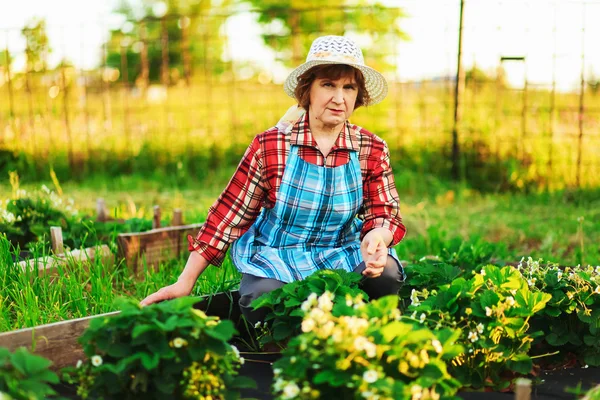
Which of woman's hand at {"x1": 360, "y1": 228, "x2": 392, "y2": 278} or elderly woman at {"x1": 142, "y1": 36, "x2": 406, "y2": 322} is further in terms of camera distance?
elderly woman at {"x1": 142, "y1": 36, "x2": 406, "y2": 322}

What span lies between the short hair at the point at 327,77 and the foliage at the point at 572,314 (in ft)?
3.33

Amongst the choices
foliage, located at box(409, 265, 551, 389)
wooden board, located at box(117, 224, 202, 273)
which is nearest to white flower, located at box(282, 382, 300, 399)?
foliage, located at box(409, 265, 551, 389)

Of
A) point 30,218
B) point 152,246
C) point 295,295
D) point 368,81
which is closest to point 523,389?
point 295,295

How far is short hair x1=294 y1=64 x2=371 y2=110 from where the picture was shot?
310 centimetres

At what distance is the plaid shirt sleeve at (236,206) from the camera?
3.16m

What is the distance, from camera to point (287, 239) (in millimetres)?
3229

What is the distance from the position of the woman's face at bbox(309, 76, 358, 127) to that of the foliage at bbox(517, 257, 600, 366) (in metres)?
0.99

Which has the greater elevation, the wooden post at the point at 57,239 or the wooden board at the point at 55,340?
→ the wooden post at the point at 57,239

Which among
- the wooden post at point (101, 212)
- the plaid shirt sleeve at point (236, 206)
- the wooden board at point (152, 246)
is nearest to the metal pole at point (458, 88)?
the wooden board at point (152, 246)

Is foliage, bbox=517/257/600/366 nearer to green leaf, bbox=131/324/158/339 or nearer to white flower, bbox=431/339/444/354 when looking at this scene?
white flower, bbox=431/339/444/354

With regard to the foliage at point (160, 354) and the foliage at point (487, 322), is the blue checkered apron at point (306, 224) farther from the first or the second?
the foliage at point (160, 354)

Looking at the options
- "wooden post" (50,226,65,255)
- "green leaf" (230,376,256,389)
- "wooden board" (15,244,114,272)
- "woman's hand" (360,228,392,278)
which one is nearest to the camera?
"green leaf" (230,376,256,389)

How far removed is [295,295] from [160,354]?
71cm

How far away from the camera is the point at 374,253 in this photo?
297cm
